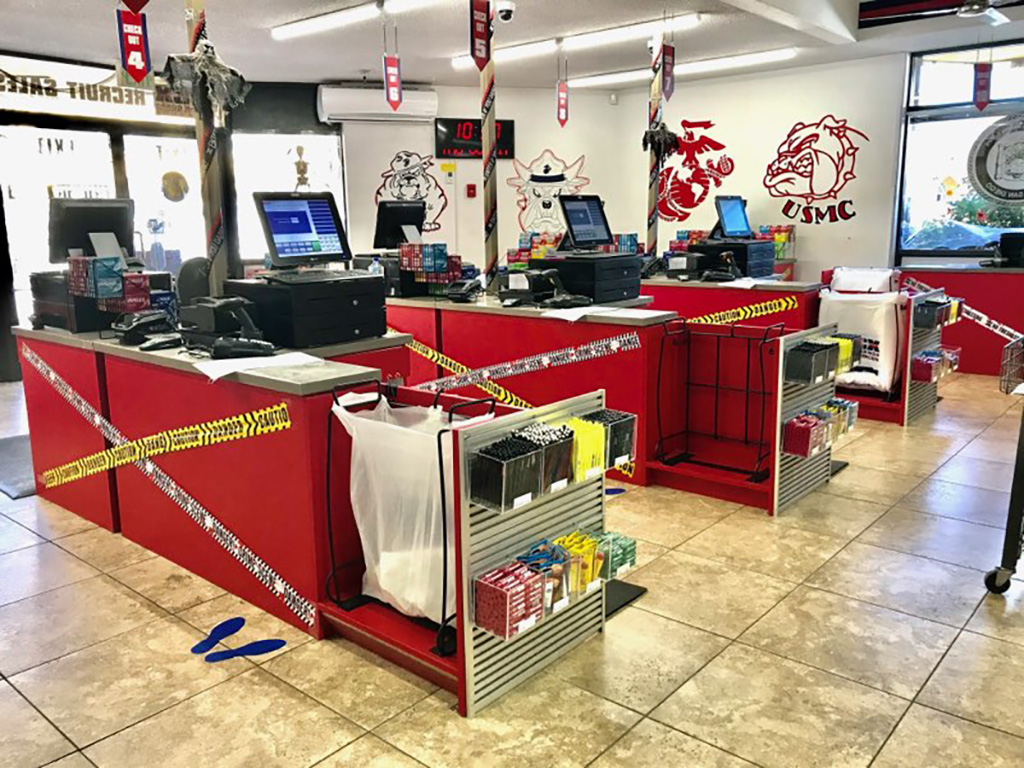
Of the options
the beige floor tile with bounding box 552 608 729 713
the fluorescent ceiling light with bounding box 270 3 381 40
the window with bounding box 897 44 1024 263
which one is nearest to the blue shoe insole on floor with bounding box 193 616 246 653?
the beige floor tile with bounding box 552 608 729 713

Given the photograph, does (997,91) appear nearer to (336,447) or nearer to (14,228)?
(336,447)

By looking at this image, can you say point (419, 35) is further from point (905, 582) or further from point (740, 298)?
point (905, 582)

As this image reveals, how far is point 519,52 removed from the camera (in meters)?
8.80

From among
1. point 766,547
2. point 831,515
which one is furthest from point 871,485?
point 766,547

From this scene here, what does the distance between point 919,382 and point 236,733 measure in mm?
5463

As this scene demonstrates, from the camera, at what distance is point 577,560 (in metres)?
2.74

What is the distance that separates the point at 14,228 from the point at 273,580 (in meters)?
7.22

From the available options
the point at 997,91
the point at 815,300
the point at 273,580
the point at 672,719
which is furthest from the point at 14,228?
the point at 997,91

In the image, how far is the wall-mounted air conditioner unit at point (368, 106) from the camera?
10055 mm

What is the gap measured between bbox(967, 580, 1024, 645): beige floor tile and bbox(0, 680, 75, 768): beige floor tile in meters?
3.21

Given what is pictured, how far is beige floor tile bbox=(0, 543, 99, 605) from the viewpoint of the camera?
3.61 m

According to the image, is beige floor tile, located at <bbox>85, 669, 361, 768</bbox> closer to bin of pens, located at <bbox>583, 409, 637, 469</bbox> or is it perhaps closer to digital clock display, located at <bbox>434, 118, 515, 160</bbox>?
bin of pens, located at <bbox>583, 409, 637, 469</bbox>

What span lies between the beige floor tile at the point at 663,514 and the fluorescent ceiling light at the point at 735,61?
644 cm

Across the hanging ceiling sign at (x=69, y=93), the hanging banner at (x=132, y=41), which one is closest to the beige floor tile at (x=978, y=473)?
the hanging banner at (x=132, y=41)
